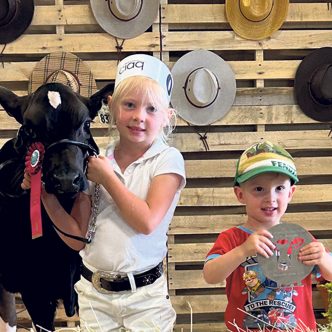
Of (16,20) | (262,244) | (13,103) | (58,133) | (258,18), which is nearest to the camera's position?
(262,244)

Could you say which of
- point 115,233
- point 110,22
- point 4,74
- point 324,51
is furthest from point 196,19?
point 115,233

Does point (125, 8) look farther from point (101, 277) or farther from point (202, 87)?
point (101, 277)

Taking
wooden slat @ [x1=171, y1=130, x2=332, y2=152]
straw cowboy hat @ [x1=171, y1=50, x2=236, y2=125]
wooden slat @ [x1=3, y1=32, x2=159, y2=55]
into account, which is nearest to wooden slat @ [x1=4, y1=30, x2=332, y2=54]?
wooden slat @ [x1=3, y1=32, x2=159, y2=55]

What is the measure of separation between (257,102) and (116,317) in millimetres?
1991

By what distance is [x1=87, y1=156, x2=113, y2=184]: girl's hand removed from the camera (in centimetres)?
111

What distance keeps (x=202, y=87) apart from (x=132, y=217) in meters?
1.74

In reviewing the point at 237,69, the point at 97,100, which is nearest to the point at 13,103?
the point at 97,100

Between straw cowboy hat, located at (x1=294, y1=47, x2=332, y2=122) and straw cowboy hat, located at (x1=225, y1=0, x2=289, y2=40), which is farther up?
straw cowboy hat, located at (x1=225, y1=0, x2=289, y2=40)

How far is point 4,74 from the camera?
277 cm

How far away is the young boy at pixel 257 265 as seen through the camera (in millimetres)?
1049

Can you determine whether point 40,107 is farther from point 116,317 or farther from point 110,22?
point 110,22

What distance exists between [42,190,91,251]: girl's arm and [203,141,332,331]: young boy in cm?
33

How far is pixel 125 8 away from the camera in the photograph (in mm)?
2715

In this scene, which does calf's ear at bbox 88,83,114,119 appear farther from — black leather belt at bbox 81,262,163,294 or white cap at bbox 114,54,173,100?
black leather belt at bbox 81,262,163,294
